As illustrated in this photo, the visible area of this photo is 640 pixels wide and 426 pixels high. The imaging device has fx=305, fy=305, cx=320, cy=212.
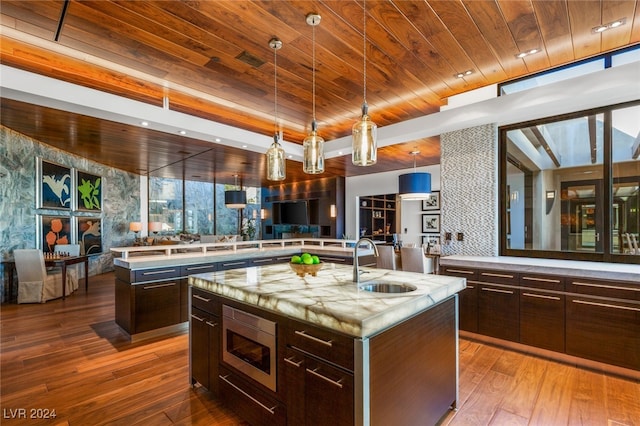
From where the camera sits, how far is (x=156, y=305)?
3.60 meters

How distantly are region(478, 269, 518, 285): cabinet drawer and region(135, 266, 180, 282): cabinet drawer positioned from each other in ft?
11.8

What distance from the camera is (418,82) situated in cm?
357

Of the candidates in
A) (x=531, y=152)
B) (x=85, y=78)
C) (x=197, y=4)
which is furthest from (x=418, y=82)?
(x=85, y=78)

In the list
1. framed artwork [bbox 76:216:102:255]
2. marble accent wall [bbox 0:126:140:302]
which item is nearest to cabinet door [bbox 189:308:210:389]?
marble accent wall [bbox 0:126:140:302]

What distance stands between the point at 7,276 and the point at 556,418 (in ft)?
24.6

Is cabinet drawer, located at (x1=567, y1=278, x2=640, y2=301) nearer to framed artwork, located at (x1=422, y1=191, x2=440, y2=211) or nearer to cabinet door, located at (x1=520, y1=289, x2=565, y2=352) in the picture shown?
cabinet door, located at (x1=520, y1=289, x2=565, y2=352)

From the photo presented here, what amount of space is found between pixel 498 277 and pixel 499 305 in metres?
0.30

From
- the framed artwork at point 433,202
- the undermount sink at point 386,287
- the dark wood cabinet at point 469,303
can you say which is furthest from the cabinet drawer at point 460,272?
the framed artwork at point 433,202

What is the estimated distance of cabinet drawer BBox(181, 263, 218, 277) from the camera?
385 centimetres

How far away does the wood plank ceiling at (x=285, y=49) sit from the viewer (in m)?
2.31

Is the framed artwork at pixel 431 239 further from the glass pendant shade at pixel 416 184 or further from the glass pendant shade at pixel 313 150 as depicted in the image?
the glass pendant shade at pixel 313 150

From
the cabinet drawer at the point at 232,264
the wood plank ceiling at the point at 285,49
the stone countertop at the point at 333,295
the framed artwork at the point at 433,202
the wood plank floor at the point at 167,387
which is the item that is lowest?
the wood plank floor at the point at 167,387

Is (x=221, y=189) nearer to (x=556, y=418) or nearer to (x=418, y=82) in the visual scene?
(x=418, y=82)

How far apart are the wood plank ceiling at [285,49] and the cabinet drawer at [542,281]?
221 centimetres
